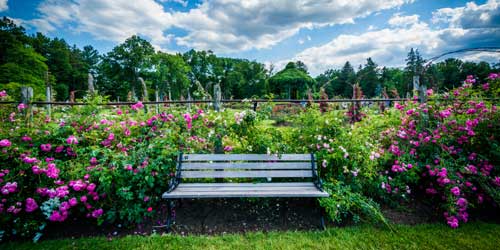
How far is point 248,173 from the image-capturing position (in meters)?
2.94

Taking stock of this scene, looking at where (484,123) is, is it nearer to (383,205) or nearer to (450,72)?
(383,205)

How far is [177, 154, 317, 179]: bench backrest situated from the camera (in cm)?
292

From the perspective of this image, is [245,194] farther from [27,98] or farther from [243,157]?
[27,98]

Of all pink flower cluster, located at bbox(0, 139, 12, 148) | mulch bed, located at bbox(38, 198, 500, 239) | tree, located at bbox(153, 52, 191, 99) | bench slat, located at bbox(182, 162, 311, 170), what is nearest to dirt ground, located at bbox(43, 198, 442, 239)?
mulch bed, located at bbox(38, 198, 500, 239)

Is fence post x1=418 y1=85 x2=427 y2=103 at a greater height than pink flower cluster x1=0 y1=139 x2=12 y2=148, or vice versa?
fence post x1=418 y1=85 x2=427 y2=103

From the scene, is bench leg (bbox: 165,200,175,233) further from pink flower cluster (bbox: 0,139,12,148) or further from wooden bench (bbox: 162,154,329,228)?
pink flower cluster (bbox: 0,139,12,148)

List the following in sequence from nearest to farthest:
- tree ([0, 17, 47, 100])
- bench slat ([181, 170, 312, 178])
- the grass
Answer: the grass
bench slat ([181, 170, 312, 178])
tree ([0, 17, 47, 100])

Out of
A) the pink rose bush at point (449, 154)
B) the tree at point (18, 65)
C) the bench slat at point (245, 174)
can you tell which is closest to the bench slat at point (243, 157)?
the bench slat at point (245, 174)

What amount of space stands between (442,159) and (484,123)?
3.01 ft

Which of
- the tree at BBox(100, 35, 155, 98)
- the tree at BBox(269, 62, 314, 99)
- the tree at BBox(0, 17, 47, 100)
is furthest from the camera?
the tree at BBox(269, 62, 314, 99)

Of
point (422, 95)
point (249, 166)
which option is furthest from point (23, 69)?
point (422, 95)

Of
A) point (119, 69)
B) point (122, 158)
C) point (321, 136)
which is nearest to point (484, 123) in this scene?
point (321, 136)

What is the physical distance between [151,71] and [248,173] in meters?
47.7

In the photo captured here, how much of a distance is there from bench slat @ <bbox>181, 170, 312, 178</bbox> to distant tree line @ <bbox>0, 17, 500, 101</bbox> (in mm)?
13899
